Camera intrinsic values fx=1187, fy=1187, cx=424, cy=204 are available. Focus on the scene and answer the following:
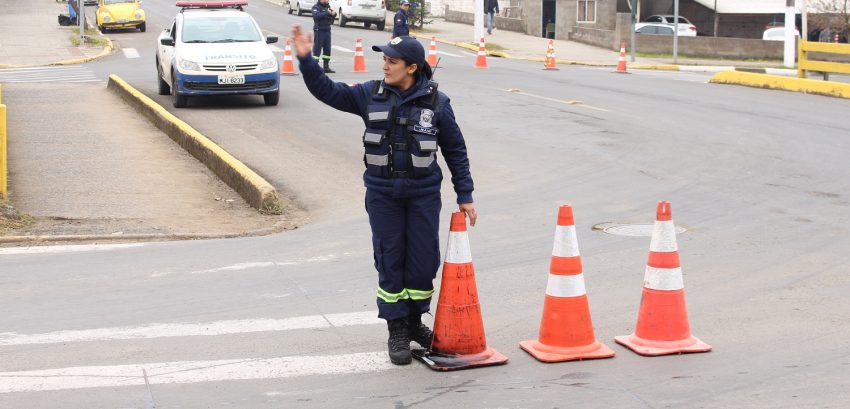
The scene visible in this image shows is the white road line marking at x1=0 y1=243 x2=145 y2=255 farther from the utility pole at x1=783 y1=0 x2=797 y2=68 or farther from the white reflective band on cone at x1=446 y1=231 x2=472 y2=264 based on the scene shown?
the utility pole at x1=783 y1=0 x2=797 y2=68

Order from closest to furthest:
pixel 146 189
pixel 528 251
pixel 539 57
→ pixel 528 251, pixel 146 189, pixel 539 57

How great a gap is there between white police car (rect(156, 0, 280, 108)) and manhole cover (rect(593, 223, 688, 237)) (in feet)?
35.3

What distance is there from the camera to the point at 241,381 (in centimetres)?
593

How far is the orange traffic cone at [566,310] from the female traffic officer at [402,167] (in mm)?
504

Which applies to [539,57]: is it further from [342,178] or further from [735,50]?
[342,178]

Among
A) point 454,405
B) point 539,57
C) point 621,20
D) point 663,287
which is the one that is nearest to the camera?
point 454,405

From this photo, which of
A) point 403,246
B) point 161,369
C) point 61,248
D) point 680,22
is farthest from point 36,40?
point 403,246

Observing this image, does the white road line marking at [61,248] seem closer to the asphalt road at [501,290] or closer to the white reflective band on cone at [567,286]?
the asphalt road at [501,290]

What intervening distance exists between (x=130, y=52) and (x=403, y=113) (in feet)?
109

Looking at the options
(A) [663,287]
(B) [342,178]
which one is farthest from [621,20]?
(A) [663,287]

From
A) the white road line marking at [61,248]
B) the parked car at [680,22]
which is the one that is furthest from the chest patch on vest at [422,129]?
the parked car at [680,22]

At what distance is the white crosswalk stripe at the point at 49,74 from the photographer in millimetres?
27531

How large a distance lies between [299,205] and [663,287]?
18.9ft

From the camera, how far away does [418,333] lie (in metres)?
6.48
